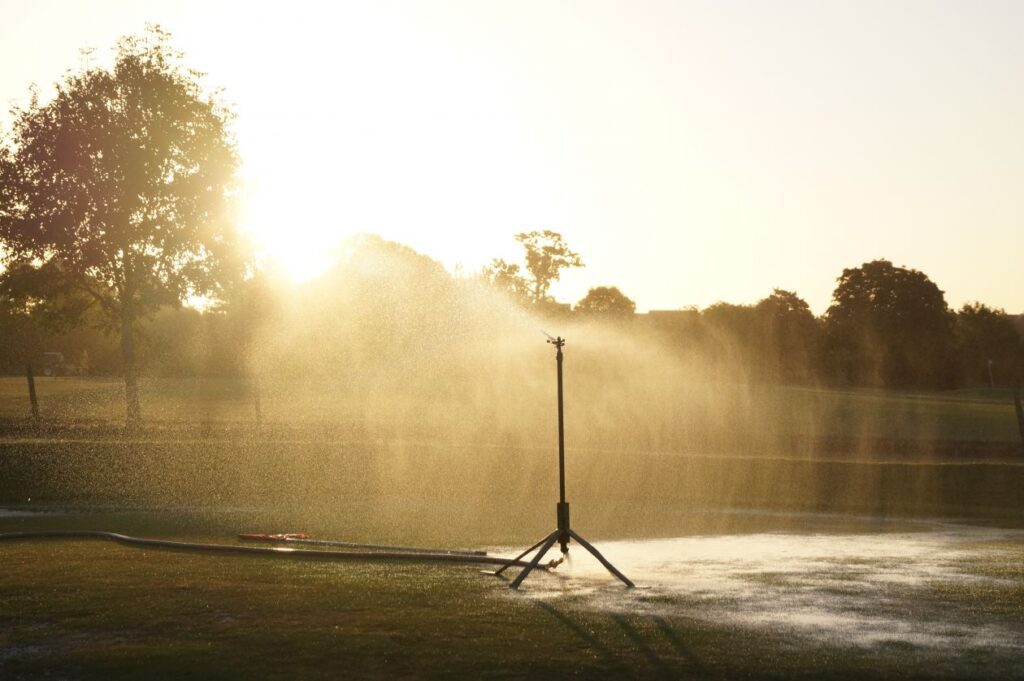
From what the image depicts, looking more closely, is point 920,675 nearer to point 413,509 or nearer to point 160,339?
point 413,509

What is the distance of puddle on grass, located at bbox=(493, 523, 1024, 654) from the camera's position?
40.8ft

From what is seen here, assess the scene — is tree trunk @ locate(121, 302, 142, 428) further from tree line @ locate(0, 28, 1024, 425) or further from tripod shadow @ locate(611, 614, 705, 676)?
tripod shadow @ locate(611, 614, 705, 676)

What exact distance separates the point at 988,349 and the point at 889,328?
949 cm

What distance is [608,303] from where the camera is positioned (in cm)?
10506

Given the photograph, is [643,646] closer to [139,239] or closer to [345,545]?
[345,545]

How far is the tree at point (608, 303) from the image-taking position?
330 feet

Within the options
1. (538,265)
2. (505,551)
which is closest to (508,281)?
(538,265)

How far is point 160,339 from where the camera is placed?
6012cm

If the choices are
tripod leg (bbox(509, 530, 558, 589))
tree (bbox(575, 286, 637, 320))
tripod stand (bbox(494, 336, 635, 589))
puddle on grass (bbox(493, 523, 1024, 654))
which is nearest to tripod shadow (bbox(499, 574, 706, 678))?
puddle on grass (bbox(493, 523, 1024, 654))

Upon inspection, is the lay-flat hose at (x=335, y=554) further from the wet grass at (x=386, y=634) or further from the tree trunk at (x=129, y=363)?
the tree trunk at (x=129, y=363)

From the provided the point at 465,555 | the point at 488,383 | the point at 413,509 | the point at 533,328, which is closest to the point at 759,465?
the point at 413,509

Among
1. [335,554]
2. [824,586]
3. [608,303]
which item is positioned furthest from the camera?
[608,303]

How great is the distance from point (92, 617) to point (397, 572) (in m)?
4.60

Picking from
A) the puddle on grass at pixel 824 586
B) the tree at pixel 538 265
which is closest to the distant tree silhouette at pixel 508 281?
the tree at pixel 538 265
